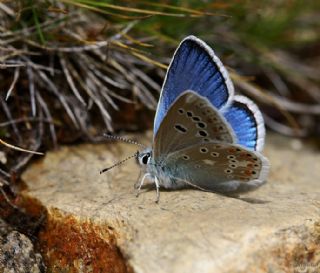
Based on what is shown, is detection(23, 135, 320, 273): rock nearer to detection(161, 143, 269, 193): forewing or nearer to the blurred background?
detection(161, 143, 269, 193): forewing

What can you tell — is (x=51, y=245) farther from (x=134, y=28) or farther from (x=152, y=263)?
(x=134, y=28)

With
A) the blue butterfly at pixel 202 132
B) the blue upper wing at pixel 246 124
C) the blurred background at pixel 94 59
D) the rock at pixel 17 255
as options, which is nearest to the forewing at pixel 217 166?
the blue butterfly at pixel 202 132

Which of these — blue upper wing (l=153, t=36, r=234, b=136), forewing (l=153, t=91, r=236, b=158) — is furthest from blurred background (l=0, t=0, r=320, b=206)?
forewing (l=153, t=91, r=236, b=158)

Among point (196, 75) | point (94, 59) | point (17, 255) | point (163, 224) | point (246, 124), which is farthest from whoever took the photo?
point (94, 59)

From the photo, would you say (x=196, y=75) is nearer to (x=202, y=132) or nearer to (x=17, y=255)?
(x=202, y=132)

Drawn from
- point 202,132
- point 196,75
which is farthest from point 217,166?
point 196,75

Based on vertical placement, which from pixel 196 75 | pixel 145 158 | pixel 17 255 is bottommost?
pixel 17 255
